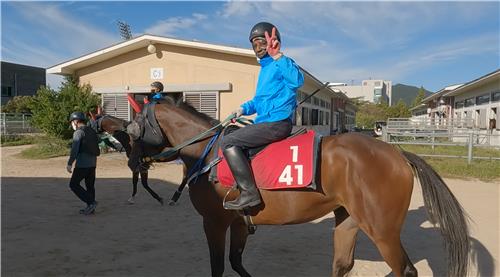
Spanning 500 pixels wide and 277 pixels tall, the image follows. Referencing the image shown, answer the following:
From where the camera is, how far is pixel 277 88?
291 cm

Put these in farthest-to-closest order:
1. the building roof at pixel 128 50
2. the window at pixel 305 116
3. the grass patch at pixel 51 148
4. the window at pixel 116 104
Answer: the window at pixel 305 116, the window at pixel 116 104, the grass patch at pixel 51 148, the building roof at pixel 128 50

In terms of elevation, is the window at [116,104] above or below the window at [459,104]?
below

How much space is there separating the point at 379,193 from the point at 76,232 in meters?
4.33

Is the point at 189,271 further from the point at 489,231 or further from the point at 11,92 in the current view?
the point at 11,92

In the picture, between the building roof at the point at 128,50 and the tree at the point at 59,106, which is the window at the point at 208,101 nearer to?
the building roof at the point at 128,50

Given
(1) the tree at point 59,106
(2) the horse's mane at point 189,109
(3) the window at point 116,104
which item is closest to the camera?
(2) the horse's mane at point 189,109

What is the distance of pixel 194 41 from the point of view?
13266 millimetres

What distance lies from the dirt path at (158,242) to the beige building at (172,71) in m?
6.81

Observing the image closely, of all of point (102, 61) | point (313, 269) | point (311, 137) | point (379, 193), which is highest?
point (102, 61)

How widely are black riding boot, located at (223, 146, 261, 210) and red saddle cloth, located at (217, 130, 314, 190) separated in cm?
9

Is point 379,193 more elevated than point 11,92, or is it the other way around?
point 11,92

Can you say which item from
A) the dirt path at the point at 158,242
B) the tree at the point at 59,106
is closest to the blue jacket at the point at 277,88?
the dirt path at the point at 158,242

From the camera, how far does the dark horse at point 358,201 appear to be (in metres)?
2.73

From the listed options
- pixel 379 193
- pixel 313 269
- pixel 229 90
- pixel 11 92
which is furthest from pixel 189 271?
pixel 11 92
